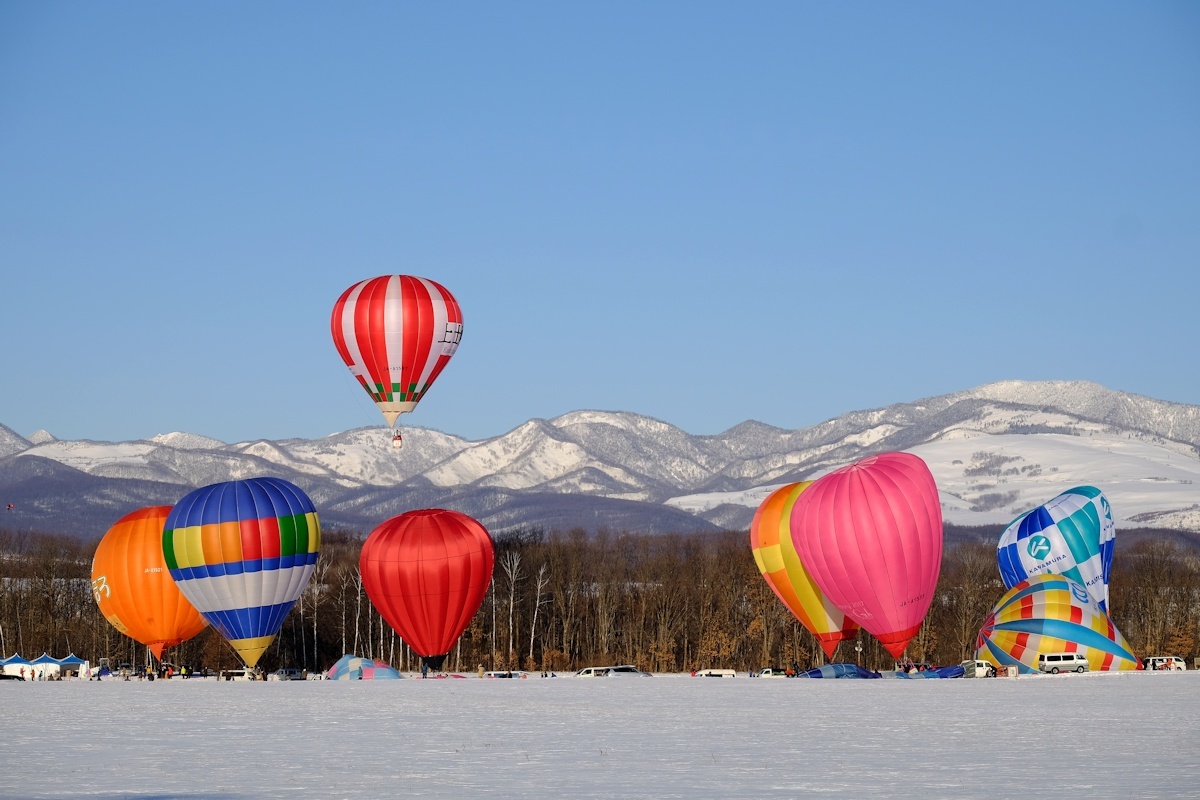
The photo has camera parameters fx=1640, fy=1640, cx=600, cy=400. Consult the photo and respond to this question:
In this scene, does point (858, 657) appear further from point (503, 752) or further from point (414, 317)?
point (503, 752)

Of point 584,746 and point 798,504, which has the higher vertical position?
point 798,504

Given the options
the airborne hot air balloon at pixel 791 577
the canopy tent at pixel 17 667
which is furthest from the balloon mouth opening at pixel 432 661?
the canopy tent at pixel 17 667

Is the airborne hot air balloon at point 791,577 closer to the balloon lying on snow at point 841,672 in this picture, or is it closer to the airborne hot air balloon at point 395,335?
the balloon lying on snow at point 841,672

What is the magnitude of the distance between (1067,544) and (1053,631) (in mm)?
8597

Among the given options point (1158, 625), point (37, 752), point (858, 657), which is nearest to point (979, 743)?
point (37, 752)

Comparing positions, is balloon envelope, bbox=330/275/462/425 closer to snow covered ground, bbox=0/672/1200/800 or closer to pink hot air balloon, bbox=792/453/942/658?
pink hot air balloon, bbox=792/453/942/658

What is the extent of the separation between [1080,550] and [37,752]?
36.5 metres

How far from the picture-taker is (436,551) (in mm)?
47969

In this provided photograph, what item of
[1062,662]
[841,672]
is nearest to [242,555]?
[841,672]

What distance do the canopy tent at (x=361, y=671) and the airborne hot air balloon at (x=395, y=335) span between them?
6.66m

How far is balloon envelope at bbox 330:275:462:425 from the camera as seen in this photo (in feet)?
157

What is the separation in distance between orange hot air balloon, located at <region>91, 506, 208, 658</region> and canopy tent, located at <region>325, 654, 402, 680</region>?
14.4 feet

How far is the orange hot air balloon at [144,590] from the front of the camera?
48750 millimetres

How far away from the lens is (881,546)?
41969 mm
